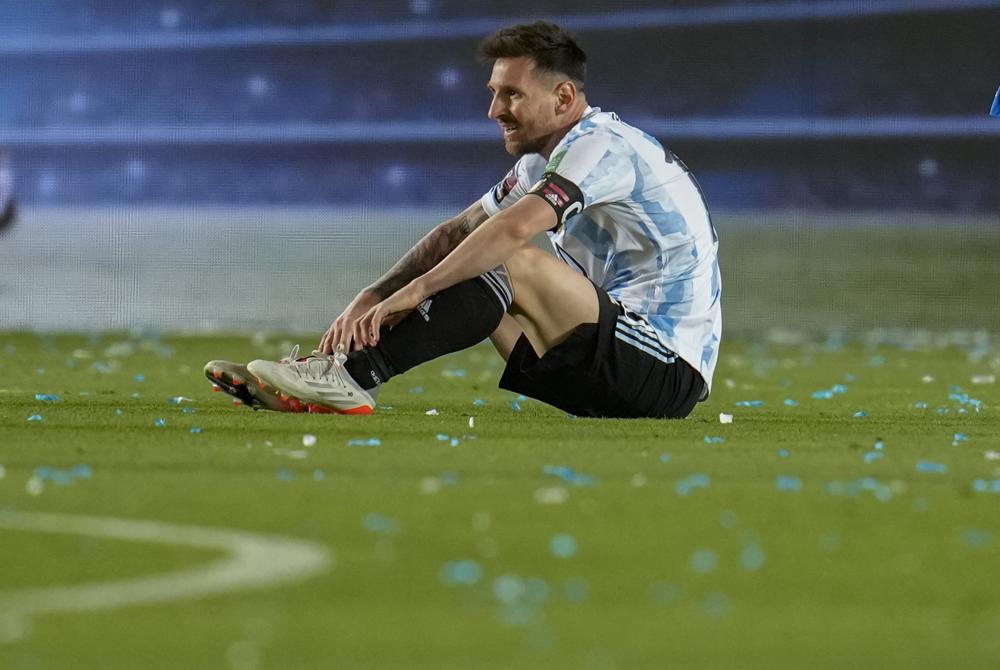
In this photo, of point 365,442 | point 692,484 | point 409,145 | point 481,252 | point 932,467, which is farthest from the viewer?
point 409,145

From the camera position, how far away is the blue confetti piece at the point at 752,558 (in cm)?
222

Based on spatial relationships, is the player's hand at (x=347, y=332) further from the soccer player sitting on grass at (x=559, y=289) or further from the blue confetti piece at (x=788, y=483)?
the blue confetti piece at (x=788, y=483)

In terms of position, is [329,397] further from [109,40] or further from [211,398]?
[109,40]

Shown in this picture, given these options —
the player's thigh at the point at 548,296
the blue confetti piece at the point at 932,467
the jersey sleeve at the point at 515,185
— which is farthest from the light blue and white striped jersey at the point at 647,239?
the blue confetti piece at the point at 932,467

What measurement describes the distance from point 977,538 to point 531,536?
613mm

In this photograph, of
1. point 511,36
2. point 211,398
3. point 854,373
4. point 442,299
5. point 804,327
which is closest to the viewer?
→ point 442,299

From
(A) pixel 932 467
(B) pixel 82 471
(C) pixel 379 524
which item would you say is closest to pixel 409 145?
(A) pixel 932 467

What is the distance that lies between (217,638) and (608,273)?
103 inches

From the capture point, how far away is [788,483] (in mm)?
3041

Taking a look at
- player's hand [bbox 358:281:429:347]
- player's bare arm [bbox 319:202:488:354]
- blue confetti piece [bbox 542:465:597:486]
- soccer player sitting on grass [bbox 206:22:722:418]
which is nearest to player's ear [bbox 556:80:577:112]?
soccer player sitting on grass [bbox 206:22:722:418]

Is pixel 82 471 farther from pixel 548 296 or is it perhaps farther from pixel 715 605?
pixel 715 605

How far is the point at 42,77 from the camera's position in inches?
420

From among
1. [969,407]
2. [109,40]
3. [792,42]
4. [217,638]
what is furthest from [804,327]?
[217,638]

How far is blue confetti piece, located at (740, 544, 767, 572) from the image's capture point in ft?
7.29
